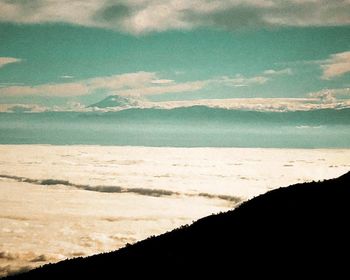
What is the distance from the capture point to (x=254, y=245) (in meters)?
23.1

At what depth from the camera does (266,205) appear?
32250 millimetres

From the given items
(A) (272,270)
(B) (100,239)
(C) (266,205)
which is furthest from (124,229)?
(A) (272,270)

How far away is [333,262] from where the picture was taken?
18.5 m

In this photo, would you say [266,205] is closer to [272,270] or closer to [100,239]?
[272,270]

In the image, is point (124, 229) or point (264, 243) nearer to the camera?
point (264, 243)

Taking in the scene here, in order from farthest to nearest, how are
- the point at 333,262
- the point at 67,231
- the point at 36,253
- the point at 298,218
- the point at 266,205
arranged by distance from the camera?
the point at 67,231, the point at 36,253, the point at 266,205, the point at 298,218, the point at 333,262

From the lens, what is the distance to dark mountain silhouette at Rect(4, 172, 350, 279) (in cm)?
1998

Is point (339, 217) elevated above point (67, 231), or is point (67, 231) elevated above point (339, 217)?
point (339, 217)

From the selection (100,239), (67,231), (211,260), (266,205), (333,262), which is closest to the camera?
(333,262)

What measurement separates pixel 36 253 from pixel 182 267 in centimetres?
11311

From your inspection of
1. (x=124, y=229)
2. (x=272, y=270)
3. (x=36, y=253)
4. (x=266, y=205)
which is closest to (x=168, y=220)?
(x=124, y=229)

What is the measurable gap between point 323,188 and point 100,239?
127m

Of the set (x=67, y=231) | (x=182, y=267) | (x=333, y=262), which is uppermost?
(x=333, y=262)

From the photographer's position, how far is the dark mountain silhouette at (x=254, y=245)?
65.6ft
